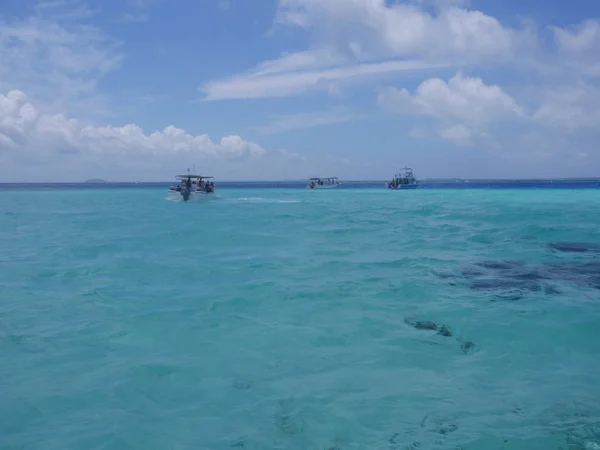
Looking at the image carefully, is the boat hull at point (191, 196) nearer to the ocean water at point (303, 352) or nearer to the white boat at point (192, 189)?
the white boat at point (192, 189)

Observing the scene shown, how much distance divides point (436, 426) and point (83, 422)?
490 cm

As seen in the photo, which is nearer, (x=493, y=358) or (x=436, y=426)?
A: (x=436, y=426)

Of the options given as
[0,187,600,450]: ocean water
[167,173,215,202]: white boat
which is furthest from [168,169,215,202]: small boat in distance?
[0,187,600,450]: ocean water

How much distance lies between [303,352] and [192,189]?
47706 mm

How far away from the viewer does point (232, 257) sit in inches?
757

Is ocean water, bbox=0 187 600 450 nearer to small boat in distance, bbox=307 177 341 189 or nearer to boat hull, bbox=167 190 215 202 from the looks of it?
boat hull, bbox=167 190 215 202

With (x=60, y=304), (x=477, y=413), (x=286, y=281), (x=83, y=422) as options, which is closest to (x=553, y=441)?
(x=477, y=413)

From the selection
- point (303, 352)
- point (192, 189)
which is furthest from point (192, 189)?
point (303, 352)

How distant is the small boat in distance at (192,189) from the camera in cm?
5447

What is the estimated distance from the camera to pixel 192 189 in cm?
5462

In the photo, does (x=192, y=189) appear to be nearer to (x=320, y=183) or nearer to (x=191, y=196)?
(x=191, y=196)

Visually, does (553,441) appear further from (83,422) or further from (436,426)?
(83,422)

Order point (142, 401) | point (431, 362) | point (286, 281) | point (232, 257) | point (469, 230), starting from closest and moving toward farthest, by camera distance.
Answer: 1. point (142, 401)
2. point (431, 362)
3. point (286, 281)
4. point (232, 257)
5. point (469, 230)

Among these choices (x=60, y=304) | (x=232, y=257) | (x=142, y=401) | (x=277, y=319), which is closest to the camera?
(x=142, y=401)
